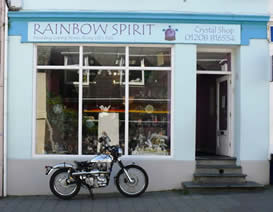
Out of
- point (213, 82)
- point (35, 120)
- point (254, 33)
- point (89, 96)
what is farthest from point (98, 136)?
point (254, 33)

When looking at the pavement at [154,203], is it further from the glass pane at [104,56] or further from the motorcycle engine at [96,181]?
the glass pane at [104,56]

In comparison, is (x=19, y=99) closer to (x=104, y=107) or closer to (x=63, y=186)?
(x=104, y=107)

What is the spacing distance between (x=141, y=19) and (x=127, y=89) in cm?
166

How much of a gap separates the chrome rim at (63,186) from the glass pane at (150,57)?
10.00 ft

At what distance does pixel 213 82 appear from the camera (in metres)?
9.91

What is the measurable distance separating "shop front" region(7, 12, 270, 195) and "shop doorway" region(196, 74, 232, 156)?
290mm

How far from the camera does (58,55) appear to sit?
8.41 metres

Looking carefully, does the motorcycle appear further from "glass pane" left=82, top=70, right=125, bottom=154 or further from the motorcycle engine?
"glass pane" left=82, top=70, right=125, bottom=154

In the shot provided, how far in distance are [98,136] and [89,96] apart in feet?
3.23

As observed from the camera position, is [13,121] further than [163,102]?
No

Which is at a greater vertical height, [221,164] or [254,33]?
[254,33]

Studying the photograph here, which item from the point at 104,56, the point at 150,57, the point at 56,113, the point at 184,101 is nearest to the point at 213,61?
the point at 184,101

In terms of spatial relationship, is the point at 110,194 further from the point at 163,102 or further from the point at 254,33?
the point at 254,33

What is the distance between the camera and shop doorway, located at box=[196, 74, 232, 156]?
9.01 meters
